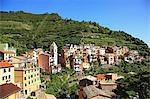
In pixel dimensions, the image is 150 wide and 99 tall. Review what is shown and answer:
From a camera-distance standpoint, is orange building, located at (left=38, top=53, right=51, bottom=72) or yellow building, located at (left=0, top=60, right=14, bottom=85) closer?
yellow building, located at (left=0, top=60, right=14, bottom=85)

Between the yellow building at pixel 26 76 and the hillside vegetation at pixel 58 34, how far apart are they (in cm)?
715

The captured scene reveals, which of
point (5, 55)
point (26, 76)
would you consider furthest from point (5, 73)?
point (5, 55)

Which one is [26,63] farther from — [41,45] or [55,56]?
[41,45]

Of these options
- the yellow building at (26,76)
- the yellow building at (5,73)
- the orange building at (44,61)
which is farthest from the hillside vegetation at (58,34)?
the yellow building at (5,73)

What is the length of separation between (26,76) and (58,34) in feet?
39.3

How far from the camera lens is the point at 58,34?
837 inches

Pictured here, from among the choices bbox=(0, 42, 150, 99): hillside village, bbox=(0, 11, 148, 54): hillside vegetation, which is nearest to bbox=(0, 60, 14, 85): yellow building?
bbox=(0, 42, 150, 99): hillside village

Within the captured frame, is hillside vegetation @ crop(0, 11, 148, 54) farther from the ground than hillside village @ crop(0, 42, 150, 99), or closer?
farther from the ground

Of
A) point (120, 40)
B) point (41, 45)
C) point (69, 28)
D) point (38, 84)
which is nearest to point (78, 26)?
point (69, 28)

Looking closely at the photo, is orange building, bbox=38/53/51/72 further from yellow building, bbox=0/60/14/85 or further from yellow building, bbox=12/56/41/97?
yellow building, bbox=0/60/14/85

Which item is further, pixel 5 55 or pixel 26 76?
pixel 5 55

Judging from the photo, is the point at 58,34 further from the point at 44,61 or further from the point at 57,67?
the point at 44,61

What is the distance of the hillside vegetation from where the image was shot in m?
19.5

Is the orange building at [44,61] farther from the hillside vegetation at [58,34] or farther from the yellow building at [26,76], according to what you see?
the yellow building at [26,76]
